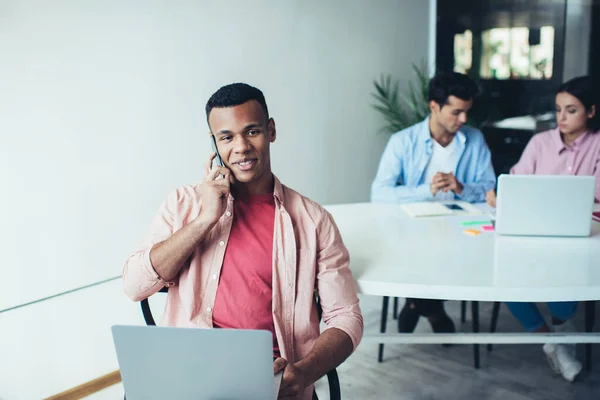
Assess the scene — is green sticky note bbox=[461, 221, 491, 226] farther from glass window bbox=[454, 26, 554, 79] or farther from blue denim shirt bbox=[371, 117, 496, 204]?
glass window bbox=[454, 26, 554, 79]

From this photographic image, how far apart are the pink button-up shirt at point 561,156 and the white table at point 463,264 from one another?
0.81 m

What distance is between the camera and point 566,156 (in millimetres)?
3129

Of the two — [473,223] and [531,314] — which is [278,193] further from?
[531,314]

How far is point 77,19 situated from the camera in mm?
2879

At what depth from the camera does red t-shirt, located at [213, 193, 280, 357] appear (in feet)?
5.27

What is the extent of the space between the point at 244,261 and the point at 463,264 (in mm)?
756

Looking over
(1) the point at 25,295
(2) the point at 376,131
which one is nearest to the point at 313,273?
(1) the point at 25,295

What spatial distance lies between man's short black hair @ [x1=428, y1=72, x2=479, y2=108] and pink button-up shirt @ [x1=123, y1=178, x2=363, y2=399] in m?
1.64

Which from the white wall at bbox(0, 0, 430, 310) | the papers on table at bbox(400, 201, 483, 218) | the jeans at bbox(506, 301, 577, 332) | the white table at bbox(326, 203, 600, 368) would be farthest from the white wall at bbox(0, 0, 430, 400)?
the jeans at bbox(506, 301, 577, 332)

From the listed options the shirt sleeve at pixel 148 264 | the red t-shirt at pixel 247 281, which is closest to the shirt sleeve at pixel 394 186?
the red t-shirt at pixel 247 281

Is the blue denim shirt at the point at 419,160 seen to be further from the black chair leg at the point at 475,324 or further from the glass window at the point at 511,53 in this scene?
the glass window at the point at 511,53

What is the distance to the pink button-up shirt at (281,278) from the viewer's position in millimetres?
1618

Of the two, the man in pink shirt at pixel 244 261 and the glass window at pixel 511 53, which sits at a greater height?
the glass window at pixel 511 53

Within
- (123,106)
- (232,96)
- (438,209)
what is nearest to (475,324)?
(438,209)
